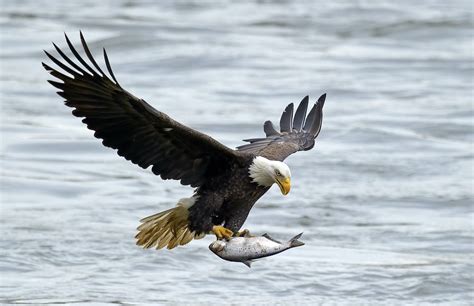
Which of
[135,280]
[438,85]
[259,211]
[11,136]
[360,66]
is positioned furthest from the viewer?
[360,66]

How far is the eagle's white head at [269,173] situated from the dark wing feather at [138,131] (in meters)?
0.15

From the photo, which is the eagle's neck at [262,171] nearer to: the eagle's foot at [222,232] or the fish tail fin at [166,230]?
the eagle's foot at [222,232]

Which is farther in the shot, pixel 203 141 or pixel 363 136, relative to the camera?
pixel 363 136

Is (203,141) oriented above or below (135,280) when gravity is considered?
above

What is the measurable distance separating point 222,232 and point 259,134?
303 inches

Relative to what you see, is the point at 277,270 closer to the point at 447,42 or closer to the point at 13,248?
the point at 13,248

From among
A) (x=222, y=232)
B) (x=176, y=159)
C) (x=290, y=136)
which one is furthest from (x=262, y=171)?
(x=290, y=136)

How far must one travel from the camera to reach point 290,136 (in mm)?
9727

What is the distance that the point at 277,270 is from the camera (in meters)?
11.6

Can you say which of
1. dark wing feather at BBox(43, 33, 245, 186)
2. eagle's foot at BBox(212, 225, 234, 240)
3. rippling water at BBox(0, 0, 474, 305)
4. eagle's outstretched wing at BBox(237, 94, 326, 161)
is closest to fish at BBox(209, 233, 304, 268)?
eagle's foot at BBox(212, 225, 234, 240)

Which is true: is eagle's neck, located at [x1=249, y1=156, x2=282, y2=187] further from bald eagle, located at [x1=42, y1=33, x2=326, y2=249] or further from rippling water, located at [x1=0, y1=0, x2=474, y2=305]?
rippling water, located at [x1=0, y1=0, x2=474, y2=305]

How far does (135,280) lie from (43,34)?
36.0ft

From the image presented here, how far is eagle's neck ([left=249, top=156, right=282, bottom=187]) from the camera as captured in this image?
8336 mm

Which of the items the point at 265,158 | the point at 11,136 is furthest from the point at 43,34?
the point at 265,158
